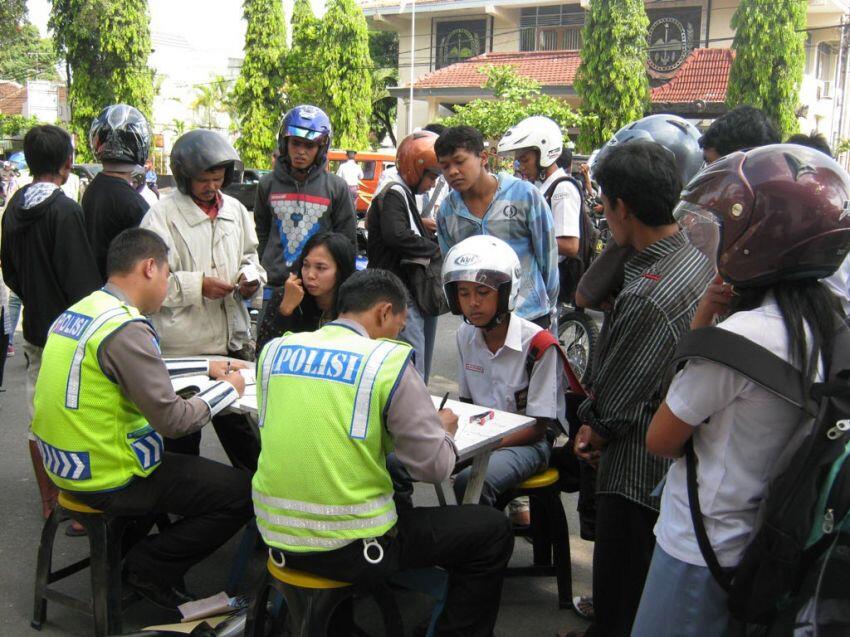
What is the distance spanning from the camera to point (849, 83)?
28078 millimetres

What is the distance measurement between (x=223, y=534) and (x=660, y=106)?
23.6 metres

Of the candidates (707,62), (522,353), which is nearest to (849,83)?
(707,62)

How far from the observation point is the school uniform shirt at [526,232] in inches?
172

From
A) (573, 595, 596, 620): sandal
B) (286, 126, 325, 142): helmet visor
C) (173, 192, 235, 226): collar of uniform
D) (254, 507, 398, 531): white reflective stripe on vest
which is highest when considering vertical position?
(286, 126, 325, 142): helmet visor

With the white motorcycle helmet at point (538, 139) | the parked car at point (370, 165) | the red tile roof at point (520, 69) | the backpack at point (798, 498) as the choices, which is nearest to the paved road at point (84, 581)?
the backpack at point (798, 498)

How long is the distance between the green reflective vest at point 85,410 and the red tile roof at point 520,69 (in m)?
24.0

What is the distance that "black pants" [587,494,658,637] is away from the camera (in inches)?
107

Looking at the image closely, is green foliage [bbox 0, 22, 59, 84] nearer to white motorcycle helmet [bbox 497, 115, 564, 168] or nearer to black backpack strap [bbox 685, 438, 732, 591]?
white motorcycle helmet [bbox 497, 115, 564, 168]

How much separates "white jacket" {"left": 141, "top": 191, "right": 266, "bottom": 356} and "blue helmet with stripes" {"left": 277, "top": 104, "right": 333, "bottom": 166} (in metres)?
0.59

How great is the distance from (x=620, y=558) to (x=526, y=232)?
2069 millimetres

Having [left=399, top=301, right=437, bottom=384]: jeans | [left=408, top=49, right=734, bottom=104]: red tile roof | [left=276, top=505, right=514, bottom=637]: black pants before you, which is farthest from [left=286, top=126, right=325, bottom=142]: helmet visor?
[left=408, top=49, right=734, bottom=104]: red tile roof

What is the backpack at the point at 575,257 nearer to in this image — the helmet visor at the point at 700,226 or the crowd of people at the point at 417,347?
the crowd of people at the point at 417,347

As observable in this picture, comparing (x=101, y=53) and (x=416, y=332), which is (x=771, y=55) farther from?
(x=416, y=332)

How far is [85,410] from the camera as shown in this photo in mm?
2904
